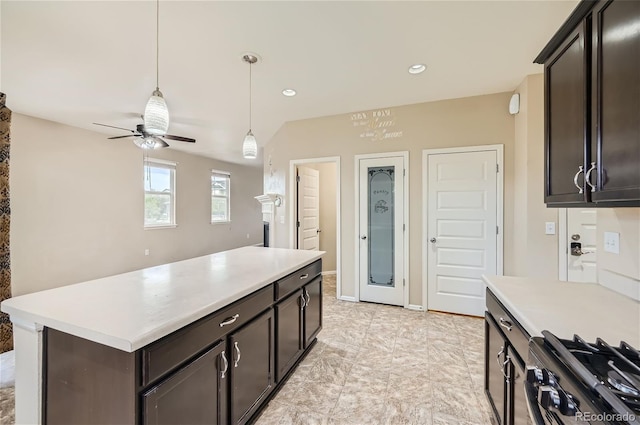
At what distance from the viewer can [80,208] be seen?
14.6ft

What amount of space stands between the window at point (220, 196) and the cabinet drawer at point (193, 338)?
6249 mm

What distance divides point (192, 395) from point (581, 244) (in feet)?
11.8

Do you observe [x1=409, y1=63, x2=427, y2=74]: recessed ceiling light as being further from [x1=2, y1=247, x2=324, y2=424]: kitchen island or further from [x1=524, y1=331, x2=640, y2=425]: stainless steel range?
[x1=524, y1=331, x2=640, y2=425]: stainless steel range

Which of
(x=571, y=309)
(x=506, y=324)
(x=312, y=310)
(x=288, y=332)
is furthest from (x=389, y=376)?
(x=571, y=309)

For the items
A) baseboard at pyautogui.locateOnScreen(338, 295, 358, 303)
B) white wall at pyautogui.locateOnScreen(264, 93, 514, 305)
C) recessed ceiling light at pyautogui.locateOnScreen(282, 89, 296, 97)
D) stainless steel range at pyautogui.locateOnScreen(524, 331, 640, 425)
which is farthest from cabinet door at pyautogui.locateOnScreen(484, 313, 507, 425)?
Result: recessed ceiling light at pyautogui.locateOnScreen(282, 89, 296, 97)

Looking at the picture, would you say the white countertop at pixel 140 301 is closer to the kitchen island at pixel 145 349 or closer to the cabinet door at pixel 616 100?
the kitchen island at pixel 145 349

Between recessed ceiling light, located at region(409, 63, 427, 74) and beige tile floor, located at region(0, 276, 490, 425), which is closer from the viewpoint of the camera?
beige tile floor, located at region(0, 276, 490, 425)

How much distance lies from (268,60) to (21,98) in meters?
3.20

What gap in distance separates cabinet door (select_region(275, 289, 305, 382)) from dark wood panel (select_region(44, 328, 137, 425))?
97 centimetres

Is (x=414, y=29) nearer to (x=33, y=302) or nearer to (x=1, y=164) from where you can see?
(x=33, y=302)

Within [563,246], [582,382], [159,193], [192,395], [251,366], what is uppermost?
[159,193]

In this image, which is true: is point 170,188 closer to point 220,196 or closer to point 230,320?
point 220,196

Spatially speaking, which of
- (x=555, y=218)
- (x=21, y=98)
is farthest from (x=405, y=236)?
(x=21, y=98)

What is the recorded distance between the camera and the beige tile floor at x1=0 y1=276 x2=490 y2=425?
1.77 metres
